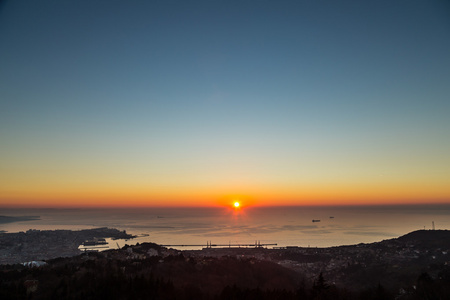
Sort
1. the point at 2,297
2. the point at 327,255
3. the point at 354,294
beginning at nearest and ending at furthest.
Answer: the point at 2,297
the point at 354,294
the point at 327,255

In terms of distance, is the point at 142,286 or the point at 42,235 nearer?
the point at 142,286

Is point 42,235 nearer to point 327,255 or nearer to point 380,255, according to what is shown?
point 327,255

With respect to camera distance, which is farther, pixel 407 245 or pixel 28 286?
pixel 407 245

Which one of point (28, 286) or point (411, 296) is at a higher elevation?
point (28, 286)

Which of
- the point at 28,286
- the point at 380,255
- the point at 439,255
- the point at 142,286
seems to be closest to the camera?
the point at 28,286

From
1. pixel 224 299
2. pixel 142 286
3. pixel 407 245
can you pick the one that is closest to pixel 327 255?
pixel 407 245

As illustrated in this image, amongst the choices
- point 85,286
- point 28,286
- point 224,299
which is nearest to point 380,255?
point 224,299

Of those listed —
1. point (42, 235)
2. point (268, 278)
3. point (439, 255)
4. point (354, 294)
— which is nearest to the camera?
point (354, 294)

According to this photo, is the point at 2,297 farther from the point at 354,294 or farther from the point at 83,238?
the point at 83,238

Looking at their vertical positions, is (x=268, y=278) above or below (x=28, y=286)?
below
